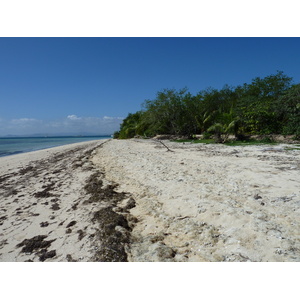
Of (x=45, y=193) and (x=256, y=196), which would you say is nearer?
(x=256, y=196)

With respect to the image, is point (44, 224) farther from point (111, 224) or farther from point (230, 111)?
point (230, 111)

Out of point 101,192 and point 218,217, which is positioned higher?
point 218,217

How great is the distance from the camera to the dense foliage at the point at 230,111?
18.4 meters

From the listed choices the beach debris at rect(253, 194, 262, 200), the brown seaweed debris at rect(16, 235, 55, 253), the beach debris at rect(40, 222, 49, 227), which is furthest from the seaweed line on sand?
the beach debris at rect(253, 194, 262, 200)

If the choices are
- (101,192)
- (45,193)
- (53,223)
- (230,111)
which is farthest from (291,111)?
(53,223)

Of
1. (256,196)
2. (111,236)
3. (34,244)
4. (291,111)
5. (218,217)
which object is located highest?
(291,111)

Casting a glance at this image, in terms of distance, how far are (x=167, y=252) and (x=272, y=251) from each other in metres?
1.43

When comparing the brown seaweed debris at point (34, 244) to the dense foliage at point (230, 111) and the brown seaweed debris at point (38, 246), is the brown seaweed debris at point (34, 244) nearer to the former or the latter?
the brown seaweed debris at point (38, 246)

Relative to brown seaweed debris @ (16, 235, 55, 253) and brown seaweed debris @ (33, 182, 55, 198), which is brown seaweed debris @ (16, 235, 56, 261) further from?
brown seaweed debris @ (33, 182, 55, 198)

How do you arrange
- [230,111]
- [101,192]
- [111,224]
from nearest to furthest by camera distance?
1. [111,224]
2. [101,192]
3. [230,111]

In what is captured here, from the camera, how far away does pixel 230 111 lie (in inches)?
850

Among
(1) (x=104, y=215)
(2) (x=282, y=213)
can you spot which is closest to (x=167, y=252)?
(1) (x=104, y=215)

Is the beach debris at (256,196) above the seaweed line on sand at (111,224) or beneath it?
above

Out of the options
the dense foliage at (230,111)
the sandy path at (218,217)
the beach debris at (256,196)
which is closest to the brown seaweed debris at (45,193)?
the sandy path at (218,217)
